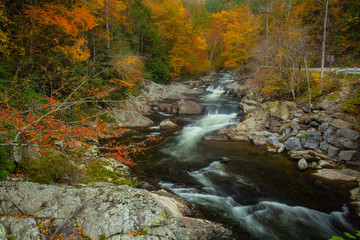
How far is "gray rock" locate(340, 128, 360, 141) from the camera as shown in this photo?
934cm

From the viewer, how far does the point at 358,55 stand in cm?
1741

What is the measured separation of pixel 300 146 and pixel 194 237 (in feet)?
31.3

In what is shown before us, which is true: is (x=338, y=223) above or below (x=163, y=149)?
below

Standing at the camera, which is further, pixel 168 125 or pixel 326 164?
pixel 168 125

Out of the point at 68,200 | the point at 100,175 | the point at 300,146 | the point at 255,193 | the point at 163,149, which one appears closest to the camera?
the point at 68,200

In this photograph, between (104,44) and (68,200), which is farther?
(104,44)

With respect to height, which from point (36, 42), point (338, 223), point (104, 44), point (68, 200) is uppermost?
point (104, 44)

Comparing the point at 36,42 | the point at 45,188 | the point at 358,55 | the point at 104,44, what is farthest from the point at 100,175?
the point at 358,55

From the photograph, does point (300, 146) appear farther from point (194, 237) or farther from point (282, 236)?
point (194, 237)

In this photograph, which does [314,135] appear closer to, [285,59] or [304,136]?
[304,136]

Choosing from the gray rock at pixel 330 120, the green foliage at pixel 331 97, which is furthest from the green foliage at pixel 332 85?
the gray rock at pixel 330 120

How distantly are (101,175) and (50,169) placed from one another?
1.78 metres


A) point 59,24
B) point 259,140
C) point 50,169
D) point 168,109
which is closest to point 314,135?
point 259,140

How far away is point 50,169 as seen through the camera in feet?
17.1
